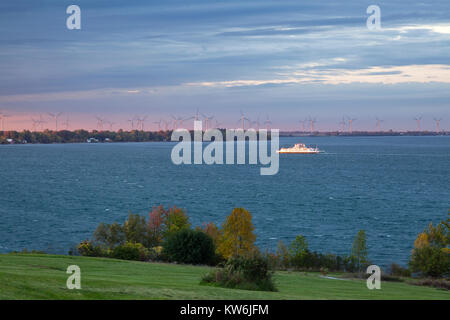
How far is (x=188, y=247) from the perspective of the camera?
1588 inches

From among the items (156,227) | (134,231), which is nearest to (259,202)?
(156,227)

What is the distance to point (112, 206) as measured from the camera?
84.1m

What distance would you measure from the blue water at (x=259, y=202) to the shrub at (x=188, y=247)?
1427 centimetres

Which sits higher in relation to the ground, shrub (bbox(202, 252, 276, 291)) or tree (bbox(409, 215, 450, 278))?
shrub (bbox(202, 252, 276, 291))

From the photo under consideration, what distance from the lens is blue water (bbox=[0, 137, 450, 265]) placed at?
197ft

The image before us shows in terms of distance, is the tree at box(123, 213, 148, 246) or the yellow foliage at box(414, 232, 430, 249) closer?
the yellow foliage at box(414, 232, 430, 249)

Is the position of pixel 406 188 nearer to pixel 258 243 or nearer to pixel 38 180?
pixel 258 243

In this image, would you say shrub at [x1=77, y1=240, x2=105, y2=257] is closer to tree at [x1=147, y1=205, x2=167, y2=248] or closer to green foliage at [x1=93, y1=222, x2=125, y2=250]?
green foliage at [x1=93, y1=222, x2=125, y2=250]

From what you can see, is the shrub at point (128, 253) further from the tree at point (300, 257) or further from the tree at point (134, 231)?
the tree at point (300, 257)

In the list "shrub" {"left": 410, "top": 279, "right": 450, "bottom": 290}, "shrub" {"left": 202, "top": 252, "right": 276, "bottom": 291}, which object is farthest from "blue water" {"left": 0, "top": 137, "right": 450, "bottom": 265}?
"shrub" {"left": 202, "top": 252, "right": 276, "bottom": 291}

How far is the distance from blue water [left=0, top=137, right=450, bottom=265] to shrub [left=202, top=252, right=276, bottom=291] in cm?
2940

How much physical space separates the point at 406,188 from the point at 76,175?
80.6 metres

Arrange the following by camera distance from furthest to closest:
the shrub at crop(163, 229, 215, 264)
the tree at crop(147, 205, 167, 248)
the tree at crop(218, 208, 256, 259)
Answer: the tree at crop(147, 205, 167, 248), the tree at crop(218, 208, 256, 259), the shrub at crop(163, 229, 215, 264)

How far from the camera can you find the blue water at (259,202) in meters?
60.1
